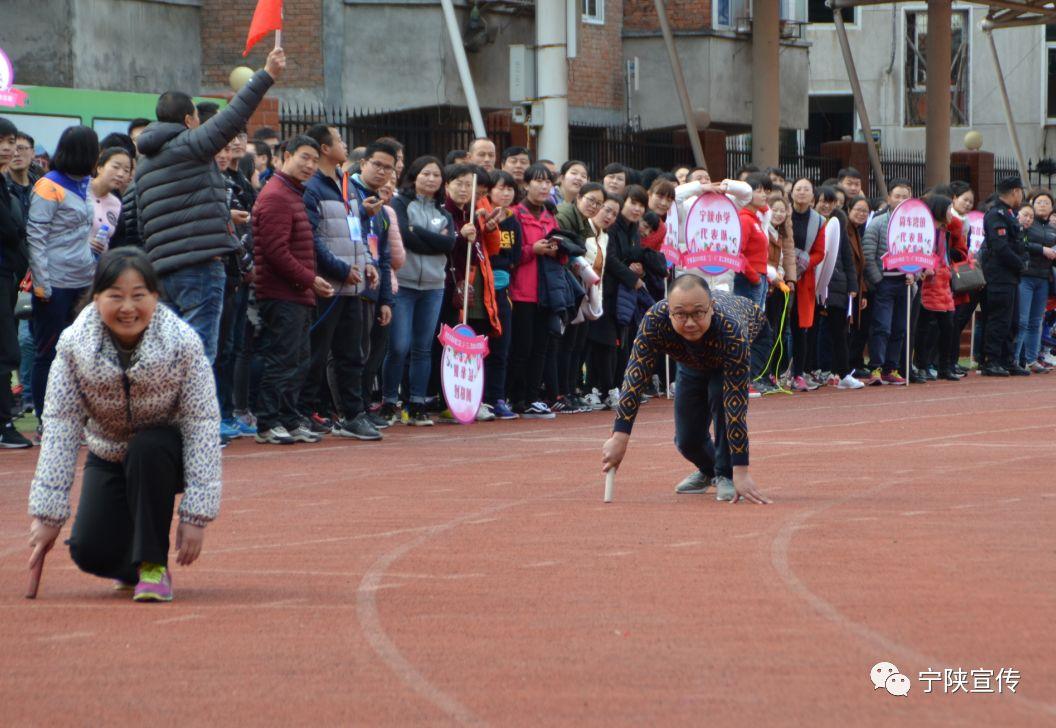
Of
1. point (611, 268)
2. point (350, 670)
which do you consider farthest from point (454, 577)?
point (611, 268)

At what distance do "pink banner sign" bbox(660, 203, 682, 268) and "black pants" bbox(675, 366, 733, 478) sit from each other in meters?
7.52

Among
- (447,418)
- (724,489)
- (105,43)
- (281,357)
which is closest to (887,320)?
(447,418)

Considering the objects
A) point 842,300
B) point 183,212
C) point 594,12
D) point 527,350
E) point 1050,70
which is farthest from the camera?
point 1050,70

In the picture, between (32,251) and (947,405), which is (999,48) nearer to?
(947,405)

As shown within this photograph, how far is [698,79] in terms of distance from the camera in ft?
124

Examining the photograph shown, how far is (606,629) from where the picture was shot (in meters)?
6.89

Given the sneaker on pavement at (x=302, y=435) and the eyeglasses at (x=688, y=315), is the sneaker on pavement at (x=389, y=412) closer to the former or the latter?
the sneaker on pavement at (x=302, y=435)

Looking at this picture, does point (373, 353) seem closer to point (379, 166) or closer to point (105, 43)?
point (379, 166)

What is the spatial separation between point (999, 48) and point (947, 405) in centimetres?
3635

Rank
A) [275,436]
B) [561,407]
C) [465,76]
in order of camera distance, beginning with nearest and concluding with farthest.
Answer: [275,436], [561,407], [465,76]

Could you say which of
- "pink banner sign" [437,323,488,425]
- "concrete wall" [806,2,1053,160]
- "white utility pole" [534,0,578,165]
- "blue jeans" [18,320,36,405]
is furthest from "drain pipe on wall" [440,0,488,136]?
"concrete wall" [806,2,1053,160]

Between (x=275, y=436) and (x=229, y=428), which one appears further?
(x=229, y=428)

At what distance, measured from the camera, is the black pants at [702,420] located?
1088cm

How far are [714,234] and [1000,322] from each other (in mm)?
6641
